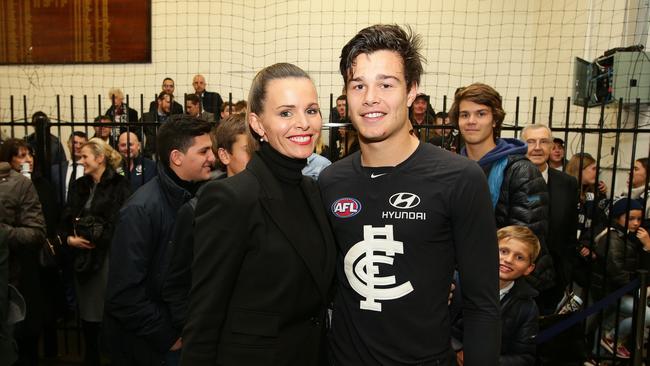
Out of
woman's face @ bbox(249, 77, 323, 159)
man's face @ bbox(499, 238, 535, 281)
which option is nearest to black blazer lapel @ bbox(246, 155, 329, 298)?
woman's face @ bbox(249, 77, 323, 159)

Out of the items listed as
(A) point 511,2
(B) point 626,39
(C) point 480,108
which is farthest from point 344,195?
(A) point 511,2

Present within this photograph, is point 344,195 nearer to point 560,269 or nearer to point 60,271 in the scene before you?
point 560,269

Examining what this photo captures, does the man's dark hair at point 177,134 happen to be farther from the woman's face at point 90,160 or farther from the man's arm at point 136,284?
the woman's face at point 90,160

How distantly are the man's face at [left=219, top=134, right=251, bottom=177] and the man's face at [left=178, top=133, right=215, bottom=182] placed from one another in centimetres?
12

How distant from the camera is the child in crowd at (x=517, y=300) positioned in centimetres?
238

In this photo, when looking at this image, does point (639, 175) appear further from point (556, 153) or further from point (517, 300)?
point (517, 300)

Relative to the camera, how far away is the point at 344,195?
5.49 feet

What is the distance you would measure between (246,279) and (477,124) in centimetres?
181

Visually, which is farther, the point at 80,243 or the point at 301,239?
the point at 80,243

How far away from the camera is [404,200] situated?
157 centimetres

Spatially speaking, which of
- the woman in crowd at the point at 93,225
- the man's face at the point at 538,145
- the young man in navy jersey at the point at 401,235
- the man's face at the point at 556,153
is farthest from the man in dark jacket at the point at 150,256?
the man's face at the point at 556,153

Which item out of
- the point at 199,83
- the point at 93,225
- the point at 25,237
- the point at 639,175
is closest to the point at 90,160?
the point at 93,225

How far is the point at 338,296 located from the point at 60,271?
3600mm

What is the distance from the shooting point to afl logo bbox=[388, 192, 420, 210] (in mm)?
1561
